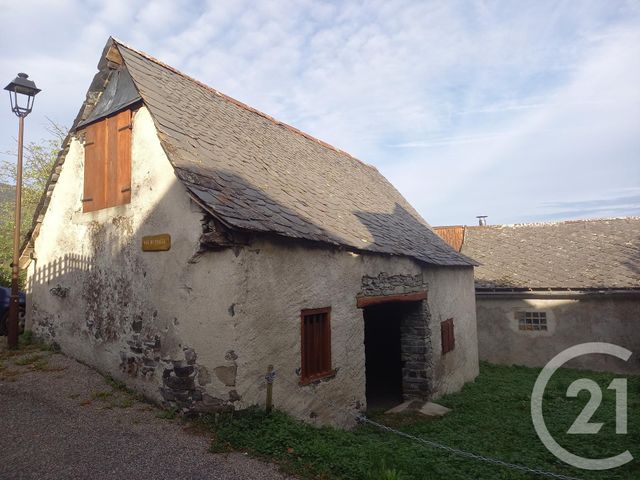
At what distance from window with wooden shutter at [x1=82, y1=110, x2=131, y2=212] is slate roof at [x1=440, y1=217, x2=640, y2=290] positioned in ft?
42.6

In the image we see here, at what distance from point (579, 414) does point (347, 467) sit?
21.6ft

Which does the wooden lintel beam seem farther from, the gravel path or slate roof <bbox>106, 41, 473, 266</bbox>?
the gravel path

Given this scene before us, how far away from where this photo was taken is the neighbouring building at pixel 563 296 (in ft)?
46.9

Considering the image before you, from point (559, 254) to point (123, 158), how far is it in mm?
16139

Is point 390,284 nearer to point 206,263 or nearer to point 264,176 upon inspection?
point 264,176

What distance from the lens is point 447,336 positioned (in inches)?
450

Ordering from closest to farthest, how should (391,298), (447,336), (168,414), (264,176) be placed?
(168,414), (264,176), (391,298), (447,336)

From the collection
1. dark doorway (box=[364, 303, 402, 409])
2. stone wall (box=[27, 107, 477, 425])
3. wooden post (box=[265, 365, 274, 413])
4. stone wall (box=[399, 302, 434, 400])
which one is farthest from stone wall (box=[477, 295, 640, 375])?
wooden post (box=[265, 365, 274, 413])

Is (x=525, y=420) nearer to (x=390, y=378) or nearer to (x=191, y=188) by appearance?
(x=390, y=378)

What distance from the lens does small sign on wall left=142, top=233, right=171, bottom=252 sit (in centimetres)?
623

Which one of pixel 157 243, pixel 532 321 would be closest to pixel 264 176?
pixel 157 243

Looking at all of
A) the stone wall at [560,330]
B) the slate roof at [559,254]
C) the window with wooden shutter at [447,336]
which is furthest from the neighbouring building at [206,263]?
the slate roof at [559,254]

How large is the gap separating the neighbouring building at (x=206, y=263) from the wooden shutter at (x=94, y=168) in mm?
39

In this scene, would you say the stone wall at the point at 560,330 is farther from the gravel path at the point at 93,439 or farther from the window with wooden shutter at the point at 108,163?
the window with wooden shutter at the point at 108,163
